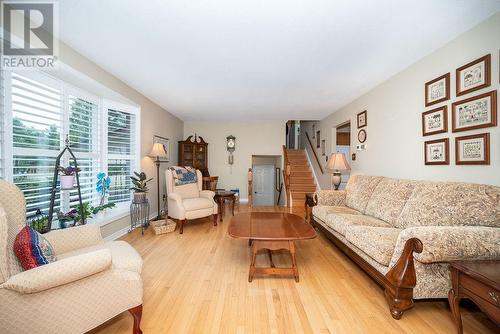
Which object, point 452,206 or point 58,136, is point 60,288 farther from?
point 452,206

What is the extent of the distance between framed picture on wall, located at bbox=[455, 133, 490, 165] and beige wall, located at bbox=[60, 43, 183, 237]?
164 inches

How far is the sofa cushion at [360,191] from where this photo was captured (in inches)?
119

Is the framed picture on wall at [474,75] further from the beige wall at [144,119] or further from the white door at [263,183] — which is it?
the white door at [263,183]

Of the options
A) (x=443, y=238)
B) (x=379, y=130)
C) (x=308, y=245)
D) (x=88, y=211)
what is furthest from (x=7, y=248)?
(x=379, y=130)

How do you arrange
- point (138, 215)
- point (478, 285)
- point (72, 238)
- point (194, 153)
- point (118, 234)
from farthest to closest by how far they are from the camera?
point (194, 153) < point (138, 215) < point (118, 234) < point (72, 238) < point (478, 285)

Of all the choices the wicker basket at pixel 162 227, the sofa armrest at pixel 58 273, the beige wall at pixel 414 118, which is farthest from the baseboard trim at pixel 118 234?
the beige wall at pixel 414 118

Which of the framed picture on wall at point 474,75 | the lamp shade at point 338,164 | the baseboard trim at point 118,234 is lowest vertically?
the baseboard trim at point 118,234

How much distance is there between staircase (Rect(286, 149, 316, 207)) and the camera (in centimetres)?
578

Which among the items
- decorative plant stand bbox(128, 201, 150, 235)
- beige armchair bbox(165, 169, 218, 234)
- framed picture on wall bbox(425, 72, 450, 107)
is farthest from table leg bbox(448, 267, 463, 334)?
decorative plant stand bbox(128, 201, 150, 235)

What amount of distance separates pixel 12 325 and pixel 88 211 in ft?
6.45

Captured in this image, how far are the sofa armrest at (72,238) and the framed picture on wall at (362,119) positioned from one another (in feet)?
13.4

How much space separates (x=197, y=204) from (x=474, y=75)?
378 centimetres

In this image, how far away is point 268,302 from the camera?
68.9 inches

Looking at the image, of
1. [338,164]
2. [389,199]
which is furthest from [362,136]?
[389,199]
